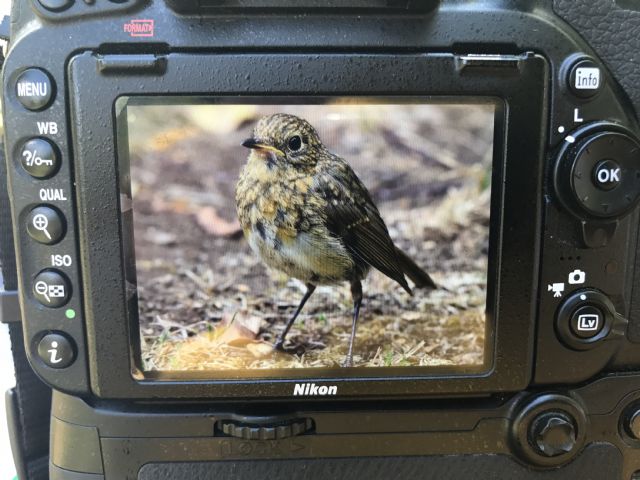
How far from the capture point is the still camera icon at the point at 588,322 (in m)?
0.54

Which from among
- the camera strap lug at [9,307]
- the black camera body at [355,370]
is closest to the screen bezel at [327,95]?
the black camera body at [355,370]

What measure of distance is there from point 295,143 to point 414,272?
176 mm

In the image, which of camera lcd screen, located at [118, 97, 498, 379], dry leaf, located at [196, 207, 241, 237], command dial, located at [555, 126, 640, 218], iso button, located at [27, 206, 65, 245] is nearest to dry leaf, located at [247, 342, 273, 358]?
camera lcd screen, located at [118, 97, 498, 379]

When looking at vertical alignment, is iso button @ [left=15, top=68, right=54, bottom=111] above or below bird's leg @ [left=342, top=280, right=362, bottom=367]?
above

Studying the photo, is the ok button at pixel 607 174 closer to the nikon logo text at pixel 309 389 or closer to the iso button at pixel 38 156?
the nikon logo text at pixel 309 389

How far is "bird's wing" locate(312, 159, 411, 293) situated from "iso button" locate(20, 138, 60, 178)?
0.25m

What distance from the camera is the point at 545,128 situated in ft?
1.70

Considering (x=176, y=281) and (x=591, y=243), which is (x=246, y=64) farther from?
(x=591, y=243)

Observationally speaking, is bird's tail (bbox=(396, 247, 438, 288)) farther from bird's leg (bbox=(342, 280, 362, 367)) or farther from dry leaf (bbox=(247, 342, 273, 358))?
dry leaf (bbox=(247, 342, 273, 358))

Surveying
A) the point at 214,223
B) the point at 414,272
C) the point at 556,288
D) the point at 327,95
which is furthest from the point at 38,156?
the point at 556,288

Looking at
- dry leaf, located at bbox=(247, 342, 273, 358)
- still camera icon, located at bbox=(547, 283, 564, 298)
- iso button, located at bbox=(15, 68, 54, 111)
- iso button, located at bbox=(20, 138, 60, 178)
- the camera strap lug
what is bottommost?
dry leaf, located at bbox=(247, 342, 273, 358)

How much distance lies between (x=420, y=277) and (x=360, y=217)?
9 cm

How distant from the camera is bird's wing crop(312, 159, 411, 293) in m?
0.54

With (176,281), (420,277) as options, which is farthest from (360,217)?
(176,281)
